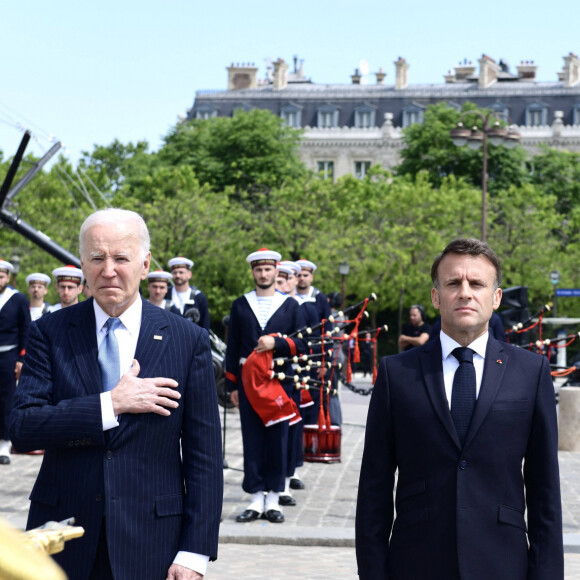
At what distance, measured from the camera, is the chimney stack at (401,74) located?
92062 mm

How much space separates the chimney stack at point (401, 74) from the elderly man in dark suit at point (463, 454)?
90136mm

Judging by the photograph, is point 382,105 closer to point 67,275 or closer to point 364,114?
point 364,114

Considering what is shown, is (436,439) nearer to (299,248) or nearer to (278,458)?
(278,458)

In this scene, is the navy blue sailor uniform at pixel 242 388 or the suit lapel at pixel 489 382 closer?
the suit lapel at pixel 489 382

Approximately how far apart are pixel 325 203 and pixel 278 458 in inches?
1692

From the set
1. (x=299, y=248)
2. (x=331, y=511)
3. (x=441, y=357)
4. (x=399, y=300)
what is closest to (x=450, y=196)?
(x=399, y=300)

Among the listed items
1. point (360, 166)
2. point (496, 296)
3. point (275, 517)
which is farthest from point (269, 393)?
point (360, 166)

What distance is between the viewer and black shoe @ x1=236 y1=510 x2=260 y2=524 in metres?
9.42

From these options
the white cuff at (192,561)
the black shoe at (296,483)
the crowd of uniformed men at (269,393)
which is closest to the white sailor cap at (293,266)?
the crowd of uniformed men at (269,393)

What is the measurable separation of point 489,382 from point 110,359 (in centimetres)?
120

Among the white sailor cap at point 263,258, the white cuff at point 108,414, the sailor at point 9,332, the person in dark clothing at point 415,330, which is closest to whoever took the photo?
the white cuff at point 108,414

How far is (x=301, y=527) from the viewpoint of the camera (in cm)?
907

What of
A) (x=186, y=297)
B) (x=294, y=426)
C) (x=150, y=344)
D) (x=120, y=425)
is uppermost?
(x=186, y=297)

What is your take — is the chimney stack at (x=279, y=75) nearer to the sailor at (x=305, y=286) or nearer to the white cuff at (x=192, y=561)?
the sailor at (x=305, y=286)
